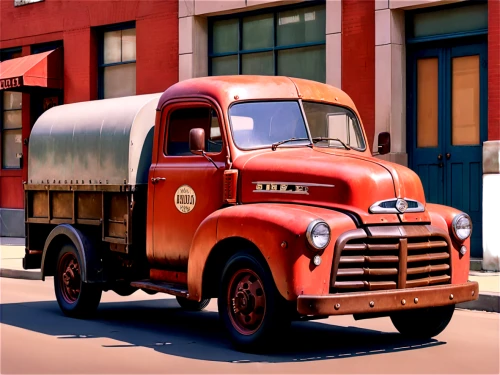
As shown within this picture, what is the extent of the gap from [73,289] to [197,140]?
114 inches

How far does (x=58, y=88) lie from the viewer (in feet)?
73.4

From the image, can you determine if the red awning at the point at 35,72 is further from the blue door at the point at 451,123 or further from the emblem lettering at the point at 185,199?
the emblem lettering at the point at 185,199

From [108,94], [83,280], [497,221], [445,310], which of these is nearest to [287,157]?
[445,310]

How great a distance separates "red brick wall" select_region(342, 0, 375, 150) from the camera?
1622 centimetres

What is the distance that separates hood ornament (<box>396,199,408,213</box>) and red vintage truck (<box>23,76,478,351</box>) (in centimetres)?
2

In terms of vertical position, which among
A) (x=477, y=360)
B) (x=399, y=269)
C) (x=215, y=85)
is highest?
(x=215, y=85)

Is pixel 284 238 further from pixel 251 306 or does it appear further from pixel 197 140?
pixel 197 140

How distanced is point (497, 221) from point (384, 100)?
2913mm

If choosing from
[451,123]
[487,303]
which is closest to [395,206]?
[487,303]

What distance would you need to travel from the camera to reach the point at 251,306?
802 centimetres

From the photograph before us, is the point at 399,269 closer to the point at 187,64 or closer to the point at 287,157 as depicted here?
the point at 287,157

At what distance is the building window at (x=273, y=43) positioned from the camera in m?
17.5

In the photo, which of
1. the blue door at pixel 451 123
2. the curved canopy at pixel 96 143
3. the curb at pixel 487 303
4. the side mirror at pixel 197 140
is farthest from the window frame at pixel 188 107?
the blue door at pixel 451 123

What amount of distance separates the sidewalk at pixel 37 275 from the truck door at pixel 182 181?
383 cm
